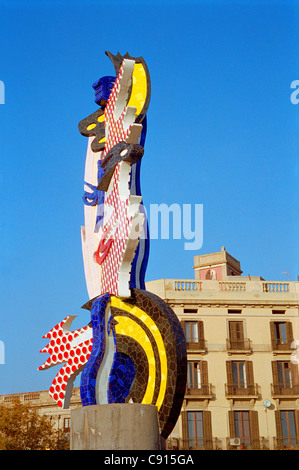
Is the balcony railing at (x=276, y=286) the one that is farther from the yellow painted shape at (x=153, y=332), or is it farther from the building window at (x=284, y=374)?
the yellow painted shape at (x=153, y=332)

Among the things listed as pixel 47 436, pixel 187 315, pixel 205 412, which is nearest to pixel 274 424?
pixel 205 412

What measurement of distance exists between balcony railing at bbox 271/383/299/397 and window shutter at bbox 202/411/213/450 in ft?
9.53

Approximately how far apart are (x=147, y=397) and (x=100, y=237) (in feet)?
11.6

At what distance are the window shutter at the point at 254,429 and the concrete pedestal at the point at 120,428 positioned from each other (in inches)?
699

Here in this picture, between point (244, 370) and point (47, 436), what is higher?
point (244, 370)

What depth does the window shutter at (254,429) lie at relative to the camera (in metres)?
26.3

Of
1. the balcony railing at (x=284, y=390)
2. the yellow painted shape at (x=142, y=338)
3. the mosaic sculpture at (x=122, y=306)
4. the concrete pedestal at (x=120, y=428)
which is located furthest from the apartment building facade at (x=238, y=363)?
the concrete pedestal at (x=120, y=428)

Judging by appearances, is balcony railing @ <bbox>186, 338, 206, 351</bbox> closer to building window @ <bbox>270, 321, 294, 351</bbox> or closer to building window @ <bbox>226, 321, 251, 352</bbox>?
building window @ <bbox>226, 321, 251, 352</bbox>

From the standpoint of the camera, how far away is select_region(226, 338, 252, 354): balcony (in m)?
27.6

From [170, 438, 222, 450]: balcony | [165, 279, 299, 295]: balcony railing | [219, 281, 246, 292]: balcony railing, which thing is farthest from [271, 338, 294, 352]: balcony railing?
[170, 438, 222, 450]: balcony

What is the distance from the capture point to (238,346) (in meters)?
27.8

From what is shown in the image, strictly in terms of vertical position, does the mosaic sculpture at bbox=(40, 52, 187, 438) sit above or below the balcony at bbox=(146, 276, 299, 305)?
below

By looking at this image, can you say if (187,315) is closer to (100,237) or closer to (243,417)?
(243,417)

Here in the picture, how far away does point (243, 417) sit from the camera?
2684 centimetres
